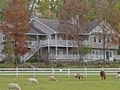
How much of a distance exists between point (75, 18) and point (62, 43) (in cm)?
653

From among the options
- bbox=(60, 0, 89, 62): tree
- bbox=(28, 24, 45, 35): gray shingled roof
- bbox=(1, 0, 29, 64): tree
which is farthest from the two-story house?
bbox=(1, 0, 29, 64): tree

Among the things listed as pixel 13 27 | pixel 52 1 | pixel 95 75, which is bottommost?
→ pixel 95 75

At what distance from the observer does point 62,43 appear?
7275 centimetres

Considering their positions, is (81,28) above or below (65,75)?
above

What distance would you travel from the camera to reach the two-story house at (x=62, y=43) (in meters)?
70.8

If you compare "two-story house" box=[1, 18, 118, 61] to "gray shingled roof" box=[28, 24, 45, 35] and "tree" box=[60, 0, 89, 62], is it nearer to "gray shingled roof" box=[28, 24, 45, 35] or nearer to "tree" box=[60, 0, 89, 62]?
"gray shingled roof" box=[28, 24, 45, 35]

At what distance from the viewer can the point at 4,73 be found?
43.8m

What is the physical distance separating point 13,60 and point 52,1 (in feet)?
111

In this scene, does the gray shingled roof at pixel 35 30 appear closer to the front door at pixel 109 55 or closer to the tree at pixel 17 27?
the tree at pixel 17 27

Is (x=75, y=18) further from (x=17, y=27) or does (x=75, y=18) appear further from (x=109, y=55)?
(x=109, y=55)

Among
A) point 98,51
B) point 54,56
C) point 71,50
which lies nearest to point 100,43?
point 98,51

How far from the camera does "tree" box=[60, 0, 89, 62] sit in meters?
67.3

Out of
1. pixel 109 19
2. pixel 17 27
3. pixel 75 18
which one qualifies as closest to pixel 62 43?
pixel 75 18

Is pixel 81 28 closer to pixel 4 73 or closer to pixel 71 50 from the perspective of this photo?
pixel 71 50
